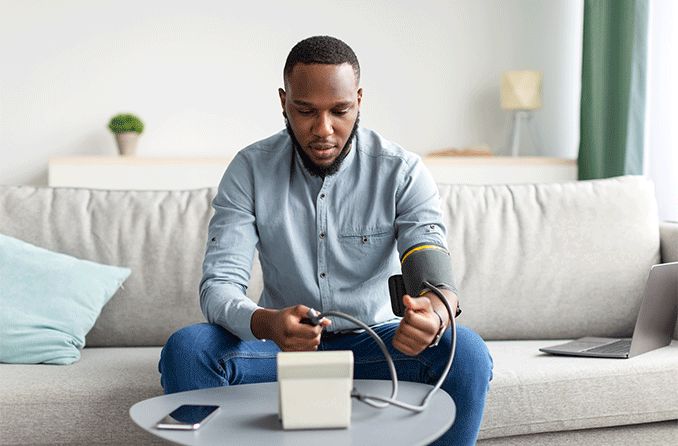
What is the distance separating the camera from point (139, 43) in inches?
174

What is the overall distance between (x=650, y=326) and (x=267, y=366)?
3.34 ft

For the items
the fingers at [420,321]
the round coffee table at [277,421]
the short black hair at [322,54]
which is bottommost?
the round coffee table at [277,421]

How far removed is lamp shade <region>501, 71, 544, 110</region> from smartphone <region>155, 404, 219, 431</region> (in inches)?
130

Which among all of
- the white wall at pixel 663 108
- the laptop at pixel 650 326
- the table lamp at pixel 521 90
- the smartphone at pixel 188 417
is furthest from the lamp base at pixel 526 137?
the smartphone at pixel 188 417

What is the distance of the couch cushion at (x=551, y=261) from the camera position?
254cm

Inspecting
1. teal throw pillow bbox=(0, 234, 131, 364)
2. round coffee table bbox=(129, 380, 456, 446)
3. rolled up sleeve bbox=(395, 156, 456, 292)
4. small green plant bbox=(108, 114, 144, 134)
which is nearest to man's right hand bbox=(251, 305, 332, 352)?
round coffee table bbox=(129, 380, 456, 446)

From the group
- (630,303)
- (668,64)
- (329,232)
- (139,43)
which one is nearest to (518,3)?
(668,64)

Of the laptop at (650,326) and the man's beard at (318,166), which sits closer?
the man's beard at (318,166)

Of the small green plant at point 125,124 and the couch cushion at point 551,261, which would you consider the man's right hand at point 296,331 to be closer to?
the couch cushion at point 551,261

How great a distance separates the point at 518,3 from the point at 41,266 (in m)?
3.00

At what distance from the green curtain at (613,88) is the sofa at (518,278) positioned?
1.08 metres

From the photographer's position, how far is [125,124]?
4.25 meters

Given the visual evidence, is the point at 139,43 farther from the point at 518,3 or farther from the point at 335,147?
the point at 335,147

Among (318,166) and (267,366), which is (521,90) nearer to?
(318,166)
